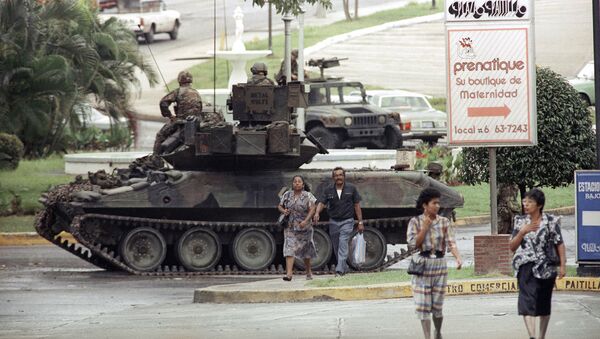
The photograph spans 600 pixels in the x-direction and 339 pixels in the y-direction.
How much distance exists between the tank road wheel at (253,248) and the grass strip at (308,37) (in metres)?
24.5

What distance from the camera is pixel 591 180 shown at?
17906 mm

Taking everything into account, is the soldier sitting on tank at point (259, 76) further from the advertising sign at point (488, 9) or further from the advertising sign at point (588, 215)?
the advertising sign at point (588, 215)

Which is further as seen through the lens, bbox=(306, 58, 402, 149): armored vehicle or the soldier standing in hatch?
bbox=(306, 58, 402, 149): armored vehicle

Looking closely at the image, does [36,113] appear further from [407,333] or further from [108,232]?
[407,333]

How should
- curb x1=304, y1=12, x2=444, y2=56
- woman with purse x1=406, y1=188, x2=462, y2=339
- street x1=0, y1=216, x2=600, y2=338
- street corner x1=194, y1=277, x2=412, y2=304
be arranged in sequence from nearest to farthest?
woman with purse x1=406, y1=188, x2=462, y2=339, street x1=0, y1=216, x2=600, y2=338, street corner x1=194, y1=277, x2=412, y2=304, curb x1=304, y1=12, x2=444, y2=56

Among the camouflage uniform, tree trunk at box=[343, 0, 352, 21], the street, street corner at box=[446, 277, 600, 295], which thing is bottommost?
the street


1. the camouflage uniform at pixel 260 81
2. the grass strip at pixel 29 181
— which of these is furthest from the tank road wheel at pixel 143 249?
the grass strip at pixel 29 181

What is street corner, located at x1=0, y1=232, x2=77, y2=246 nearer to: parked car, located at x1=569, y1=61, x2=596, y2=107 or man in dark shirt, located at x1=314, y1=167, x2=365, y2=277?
man in dark shirt, located at x1=314, y1=167, x2=365, y2=277

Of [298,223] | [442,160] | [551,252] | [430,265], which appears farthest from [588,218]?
[442,160]

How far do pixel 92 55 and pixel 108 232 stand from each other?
33.3ft

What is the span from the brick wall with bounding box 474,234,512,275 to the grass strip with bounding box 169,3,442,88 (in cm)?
2890

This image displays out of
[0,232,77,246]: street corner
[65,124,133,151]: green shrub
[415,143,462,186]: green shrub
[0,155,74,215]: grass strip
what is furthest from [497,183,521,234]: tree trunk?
[65,124,133,151]: green shrub

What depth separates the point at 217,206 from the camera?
22.6 metres

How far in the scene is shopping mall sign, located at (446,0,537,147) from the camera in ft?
60.6
